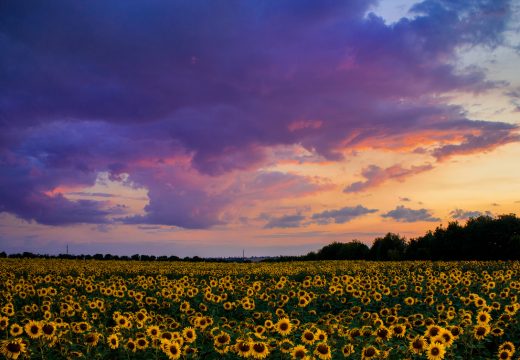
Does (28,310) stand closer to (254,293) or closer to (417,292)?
(254,293)

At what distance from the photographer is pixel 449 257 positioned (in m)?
66.6

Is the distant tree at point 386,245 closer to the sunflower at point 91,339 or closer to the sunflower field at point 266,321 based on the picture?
the sunflower field at point 266,321

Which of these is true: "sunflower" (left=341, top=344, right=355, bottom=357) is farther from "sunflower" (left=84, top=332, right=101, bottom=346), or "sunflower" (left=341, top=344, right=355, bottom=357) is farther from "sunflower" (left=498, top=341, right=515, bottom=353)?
"sunflower" (left=84, top=332, right=101, bottom=346)

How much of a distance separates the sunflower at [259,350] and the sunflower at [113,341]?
281 centimetres

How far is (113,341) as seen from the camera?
9.56 meters

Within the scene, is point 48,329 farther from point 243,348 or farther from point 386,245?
point 386,245

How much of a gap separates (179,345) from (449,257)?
64302mm

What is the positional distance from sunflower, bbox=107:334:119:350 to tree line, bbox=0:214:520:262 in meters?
49.5

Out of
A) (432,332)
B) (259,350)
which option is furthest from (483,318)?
(259,350)

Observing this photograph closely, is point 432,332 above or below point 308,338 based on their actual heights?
above

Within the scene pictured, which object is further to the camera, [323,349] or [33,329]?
[33,329]

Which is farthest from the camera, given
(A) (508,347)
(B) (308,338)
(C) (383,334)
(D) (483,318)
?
(D) (483,318)

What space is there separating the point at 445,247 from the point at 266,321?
204ft

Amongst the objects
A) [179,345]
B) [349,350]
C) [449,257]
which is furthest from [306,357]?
[449,257]
